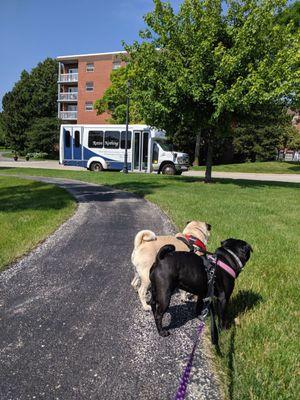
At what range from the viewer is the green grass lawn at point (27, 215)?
655cm

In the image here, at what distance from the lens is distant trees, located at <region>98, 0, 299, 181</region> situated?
15781 millimetres

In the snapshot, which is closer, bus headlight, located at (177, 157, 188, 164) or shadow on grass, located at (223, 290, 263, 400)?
shadow on grass, located at (223, 290, 263, 400)

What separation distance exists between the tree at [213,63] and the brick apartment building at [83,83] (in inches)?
1487

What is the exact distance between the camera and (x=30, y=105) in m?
59.1

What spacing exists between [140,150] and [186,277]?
2306cm

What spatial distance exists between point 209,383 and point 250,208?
865 cm

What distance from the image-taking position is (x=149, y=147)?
25.9m

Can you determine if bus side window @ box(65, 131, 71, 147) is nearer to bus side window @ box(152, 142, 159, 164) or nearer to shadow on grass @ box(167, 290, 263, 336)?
bus side window @ box(152, 142, 159, 164)

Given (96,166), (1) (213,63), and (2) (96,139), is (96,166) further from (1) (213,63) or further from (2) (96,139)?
(1) (213,63)

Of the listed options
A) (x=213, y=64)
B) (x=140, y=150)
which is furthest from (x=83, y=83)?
(x=213, y=64)

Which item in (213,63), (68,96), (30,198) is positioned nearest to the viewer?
(30,198)

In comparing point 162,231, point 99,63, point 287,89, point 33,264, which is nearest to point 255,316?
point 33,264

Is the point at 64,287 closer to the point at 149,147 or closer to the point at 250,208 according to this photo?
the point at 250,208

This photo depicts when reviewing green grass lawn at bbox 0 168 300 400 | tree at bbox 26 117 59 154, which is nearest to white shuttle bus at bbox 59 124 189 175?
green grass lawn at bbox 0 168 300 400
